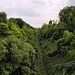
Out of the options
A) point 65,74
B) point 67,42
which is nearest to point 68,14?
point 67,42

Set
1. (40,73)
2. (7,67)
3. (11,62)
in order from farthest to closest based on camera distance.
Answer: (40,73) → (11,62) → (7,67)

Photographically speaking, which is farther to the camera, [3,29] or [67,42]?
[67,42]

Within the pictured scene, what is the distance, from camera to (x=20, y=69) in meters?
13.1

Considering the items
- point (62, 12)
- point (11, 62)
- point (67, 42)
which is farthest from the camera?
point (62, 12)

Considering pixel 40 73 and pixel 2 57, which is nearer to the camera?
pixel 2 57

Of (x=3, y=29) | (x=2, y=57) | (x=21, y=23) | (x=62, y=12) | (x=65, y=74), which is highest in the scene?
(x=62, y=12)

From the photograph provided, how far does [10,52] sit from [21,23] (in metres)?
29.5

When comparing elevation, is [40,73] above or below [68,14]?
below

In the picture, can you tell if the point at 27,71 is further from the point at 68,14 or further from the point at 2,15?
the point at 68,14

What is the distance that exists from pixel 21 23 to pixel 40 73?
27176 millimetres

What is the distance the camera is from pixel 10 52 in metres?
11.9

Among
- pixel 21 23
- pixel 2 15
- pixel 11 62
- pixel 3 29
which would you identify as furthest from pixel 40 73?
pixel 21 23

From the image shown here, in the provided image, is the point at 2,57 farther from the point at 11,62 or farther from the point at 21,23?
the point at 21,23

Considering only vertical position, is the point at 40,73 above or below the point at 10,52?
below
